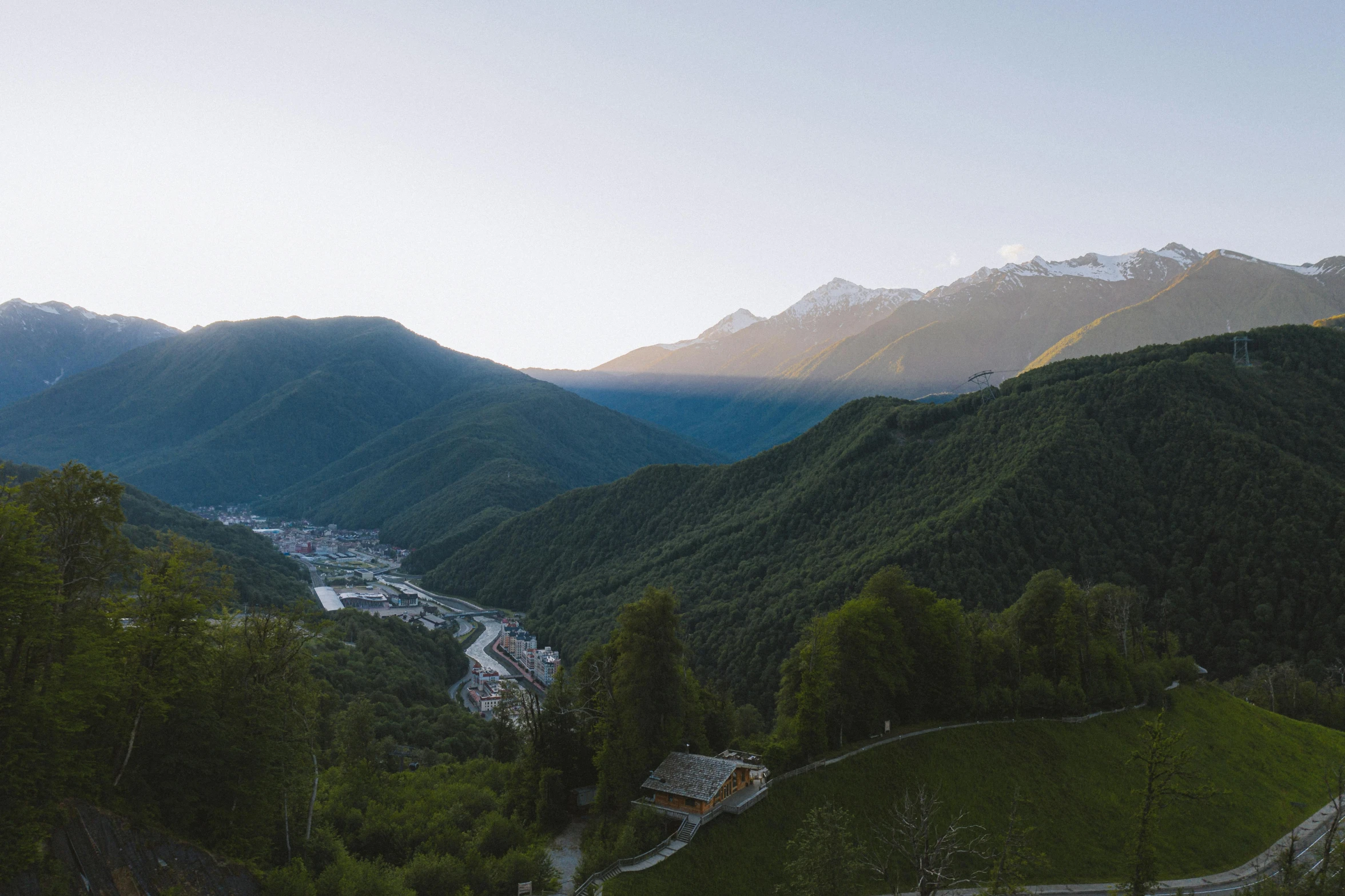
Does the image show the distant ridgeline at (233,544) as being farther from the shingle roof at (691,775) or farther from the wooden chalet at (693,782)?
the wooden chalet at (693,782)

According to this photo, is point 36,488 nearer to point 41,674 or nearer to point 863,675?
point 41,674

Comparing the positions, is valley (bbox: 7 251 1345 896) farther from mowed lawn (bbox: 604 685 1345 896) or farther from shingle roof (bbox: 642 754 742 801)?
shingle roof (bbox: 642 754 742 801)

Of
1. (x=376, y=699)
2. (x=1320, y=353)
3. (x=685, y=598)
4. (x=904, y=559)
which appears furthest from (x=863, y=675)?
(x=1320, y=353)

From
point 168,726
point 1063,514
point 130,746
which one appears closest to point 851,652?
point 168,726

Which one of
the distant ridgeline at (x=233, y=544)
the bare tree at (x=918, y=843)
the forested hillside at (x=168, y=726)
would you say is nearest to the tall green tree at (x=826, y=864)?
the bare tree at (x=918, y=843)

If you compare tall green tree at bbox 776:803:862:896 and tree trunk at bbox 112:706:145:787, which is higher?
tree trunk at bbox 112:706:145:787

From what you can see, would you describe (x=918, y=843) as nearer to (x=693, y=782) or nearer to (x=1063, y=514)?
(x=693, y=782)

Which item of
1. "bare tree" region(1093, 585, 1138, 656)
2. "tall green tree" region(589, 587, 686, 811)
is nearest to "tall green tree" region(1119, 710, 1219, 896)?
"tall green tree" region(589, 587, 686, 811)
